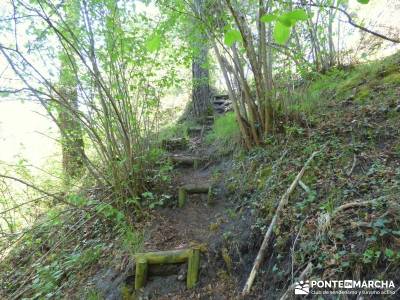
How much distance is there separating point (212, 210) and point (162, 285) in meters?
1.13

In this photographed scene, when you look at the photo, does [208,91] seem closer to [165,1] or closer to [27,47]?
[165,1]

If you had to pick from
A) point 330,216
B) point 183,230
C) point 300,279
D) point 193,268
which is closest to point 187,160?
point 183,230

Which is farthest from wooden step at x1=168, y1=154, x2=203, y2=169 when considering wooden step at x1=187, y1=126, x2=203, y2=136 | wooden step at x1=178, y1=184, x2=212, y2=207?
wooden step at x1=187, y1=126, x2=203, y2=136

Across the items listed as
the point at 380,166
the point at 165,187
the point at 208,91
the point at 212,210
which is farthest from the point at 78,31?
the point at 208,91

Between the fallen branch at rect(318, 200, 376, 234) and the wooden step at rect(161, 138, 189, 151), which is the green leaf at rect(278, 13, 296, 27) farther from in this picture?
the wooden step at rect(161, 138, 189, 151)

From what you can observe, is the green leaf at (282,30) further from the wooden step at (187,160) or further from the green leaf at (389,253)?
the wooden step at (187,160)

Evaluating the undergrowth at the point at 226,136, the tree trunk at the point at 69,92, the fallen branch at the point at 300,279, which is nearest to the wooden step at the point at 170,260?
the fallen branch at the point at 300,279

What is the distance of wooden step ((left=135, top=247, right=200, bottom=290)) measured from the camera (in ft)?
8.06
